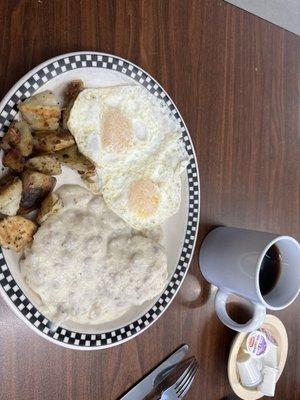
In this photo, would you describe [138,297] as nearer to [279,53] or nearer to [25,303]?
[25,303]

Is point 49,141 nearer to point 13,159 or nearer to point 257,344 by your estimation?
point 13,159

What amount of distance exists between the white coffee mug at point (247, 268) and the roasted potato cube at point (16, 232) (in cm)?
53

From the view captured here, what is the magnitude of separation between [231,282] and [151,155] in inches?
16.1

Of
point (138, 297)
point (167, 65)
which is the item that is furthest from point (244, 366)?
point (167, 65)

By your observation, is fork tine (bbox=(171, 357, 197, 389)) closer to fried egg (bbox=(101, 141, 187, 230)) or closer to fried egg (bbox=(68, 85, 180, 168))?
fried egg (bbox=(101, 141, 187, 230))

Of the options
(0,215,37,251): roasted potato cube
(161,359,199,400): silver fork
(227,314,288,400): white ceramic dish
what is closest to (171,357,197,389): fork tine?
(161,359,199,400): silver fork

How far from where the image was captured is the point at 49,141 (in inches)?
37.4

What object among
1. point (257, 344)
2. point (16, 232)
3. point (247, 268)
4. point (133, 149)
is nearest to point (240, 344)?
point (257, 344)

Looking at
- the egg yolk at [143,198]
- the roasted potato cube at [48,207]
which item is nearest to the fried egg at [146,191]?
the egg yolk at [143,198]

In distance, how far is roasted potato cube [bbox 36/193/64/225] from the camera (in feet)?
3.15

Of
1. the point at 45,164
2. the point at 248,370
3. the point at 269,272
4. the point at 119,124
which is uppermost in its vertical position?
the point at 119,124

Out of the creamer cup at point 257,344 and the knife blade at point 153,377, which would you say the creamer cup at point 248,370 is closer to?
the creamer cup at point 257,344

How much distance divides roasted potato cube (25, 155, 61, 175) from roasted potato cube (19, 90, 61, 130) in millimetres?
69

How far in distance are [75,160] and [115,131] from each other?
0.44ft
